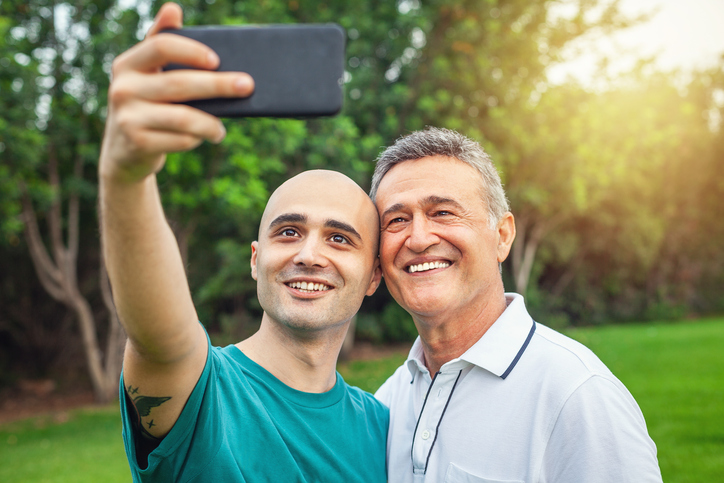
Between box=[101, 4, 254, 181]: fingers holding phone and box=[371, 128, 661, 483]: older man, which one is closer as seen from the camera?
box=[101, 4, 254, 181]: fingers holding phone

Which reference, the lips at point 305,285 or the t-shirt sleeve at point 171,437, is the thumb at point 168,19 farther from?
the lips at point 305,285

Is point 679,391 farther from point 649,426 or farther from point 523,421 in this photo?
point 523,421

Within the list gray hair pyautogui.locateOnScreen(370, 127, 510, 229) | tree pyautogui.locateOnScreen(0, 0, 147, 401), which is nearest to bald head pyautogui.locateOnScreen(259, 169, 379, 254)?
gray hair pyautogui.locateOnScreen(370, 127, 510, 229)

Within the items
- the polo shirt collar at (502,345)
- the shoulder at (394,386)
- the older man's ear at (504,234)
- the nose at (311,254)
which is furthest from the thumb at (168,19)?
the shoulder at (394,386)

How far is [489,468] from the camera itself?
7.24 feet

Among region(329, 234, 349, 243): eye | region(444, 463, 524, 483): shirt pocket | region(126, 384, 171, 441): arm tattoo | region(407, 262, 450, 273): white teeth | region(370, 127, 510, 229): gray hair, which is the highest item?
region(370, 127, 510, 229): gray hair

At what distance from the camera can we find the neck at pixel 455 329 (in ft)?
8.81

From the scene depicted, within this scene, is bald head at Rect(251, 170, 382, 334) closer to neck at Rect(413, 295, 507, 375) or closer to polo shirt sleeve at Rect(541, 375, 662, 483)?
neck at Rect(413, 295, 507, 375)

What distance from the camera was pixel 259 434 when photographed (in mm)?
2076

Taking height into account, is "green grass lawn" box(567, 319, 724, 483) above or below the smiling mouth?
below

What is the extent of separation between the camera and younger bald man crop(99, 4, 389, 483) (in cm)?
113

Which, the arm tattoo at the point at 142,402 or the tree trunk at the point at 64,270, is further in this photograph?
the tree trunk at the point at 64,270

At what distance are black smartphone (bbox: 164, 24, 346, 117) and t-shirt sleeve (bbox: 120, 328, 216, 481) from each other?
95 centimetres

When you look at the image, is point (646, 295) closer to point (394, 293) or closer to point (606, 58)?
point (606, 58)
